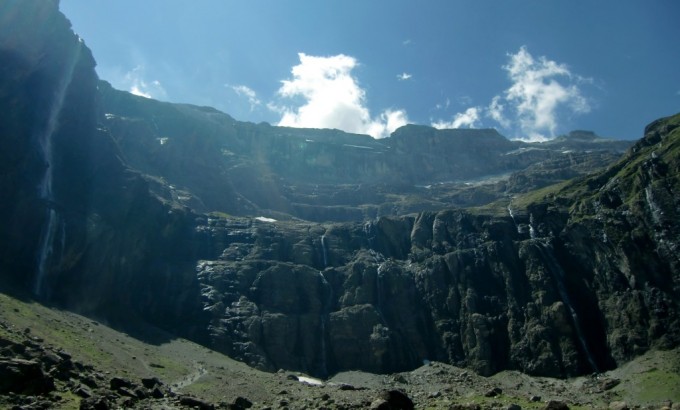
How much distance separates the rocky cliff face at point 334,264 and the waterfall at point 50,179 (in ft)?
1.05

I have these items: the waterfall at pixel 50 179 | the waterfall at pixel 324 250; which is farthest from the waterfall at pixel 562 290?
the waterfall at pixel 50 179

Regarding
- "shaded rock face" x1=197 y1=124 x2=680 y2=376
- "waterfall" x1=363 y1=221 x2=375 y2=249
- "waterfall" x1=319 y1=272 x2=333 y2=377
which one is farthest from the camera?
"waterfall" x1=363 y1=221 x2=375 y2=249

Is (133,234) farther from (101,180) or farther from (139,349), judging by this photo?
(139,349)

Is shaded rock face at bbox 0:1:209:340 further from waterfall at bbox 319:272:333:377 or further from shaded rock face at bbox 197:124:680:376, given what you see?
waterfall at bbox 319:272:333:377

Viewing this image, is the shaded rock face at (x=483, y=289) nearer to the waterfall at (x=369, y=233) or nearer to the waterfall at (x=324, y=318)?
the waterfall at (x=324, y=318)

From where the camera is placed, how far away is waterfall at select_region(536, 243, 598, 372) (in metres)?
109

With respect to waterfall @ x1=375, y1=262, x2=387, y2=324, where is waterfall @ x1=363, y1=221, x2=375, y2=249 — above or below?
above

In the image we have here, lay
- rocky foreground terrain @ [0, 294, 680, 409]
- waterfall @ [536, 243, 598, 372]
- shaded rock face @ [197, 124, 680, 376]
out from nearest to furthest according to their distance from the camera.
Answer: rocky foreground terrain @ [0, 294, 680, 409], waterfall @ [536, 243, 598, 372], shaded rock face @ [197, 124, 680, 376]

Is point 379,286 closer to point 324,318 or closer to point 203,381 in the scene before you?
point 324,318

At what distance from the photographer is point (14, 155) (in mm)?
122062

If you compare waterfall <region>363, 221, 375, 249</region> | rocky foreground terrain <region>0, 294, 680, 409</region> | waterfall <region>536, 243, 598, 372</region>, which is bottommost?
rocky foreground terrain <region>0, 294, 680, 409</region>

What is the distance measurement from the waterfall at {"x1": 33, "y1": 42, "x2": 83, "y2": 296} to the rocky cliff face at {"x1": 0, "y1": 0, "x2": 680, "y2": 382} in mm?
321

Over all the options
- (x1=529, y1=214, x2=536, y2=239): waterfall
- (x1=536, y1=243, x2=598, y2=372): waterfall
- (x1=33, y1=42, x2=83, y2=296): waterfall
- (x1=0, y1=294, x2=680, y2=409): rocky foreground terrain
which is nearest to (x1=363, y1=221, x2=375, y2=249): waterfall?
(x1=529, y1=214, x2=536, y2=239): waterfall

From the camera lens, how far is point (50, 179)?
130375mm
